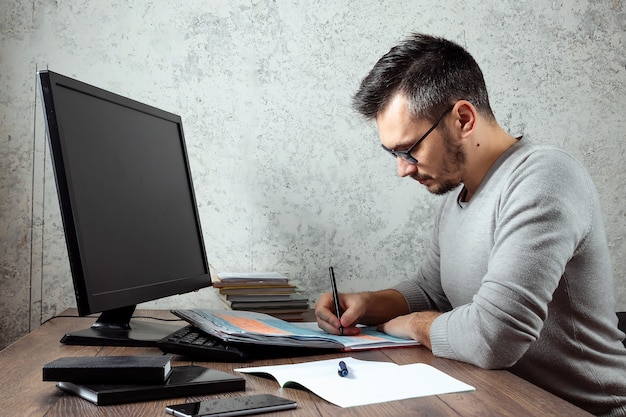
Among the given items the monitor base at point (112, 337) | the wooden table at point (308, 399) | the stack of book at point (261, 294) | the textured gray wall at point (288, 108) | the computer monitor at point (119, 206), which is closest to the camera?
the wooden table at point (308, 399)

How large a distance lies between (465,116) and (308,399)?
3.09 feet

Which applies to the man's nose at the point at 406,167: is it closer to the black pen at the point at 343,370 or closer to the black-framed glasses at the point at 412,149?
the black-framed glasses at the point at 412,149

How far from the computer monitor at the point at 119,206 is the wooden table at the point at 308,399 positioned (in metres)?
0.16

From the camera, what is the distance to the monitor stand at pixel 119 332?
1.54 meters

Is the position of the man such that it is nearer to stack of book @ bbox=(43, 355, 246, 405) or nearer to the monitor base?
the monitor base

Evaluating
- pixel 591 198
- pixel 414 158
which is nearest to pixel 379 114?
pixel 414 158

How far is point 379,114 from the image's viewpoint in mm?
1831

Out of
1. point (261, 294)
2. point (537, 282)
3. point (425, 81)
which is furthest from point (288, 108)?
point (537, 282)

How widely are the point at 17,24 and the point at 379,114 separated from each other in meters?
1.26

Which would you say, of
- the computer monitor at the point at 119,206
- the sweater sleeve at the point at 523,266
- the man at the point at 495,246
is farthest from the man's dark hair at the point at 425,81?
the computer monitor at the point at 119,206

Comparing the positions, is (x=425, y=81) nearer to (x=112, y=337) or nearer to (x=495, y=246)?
(x=495, y=246)

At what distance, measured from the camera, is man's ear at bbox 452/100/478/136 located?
176cm

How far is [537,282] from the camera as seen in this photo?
1.42 metres

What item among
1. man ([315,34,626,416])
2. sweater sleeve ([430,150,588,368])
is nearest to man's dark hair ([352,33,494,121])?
man ([315,34,626,416])
